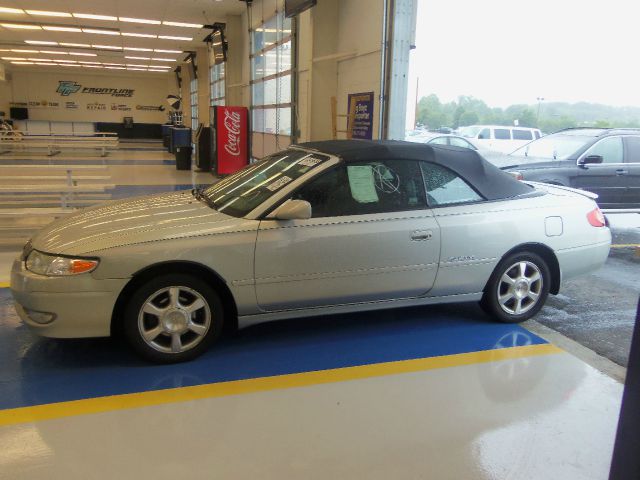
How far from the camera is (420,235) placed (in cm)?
385

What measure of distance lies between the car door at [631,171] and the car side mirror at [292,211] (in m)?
6.59

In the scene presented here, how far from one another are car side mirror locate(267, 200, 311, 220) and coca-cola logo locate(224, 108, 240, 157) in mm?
10885

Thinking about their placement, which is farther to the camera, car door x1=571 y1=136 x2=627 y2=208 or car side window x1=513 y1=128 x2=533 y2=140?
car side window x1=513 y1=128 x2=533 y2=140

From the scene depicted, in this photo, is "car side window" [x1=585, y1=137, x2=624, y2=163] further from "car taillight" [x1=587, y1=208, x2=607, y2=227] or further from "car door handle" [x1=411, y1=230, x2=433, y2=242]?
"car door handle" [x1=411, y1=230, x2=433, y2=242]

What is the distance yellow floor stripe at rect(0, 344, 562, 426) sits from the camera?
2.92 metres

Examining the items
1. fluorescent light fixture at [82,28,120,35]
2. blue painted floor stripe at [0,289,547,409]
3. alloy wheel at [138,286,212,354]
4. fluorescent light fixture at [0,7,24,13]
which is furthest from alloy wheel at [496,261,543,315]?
fluorescent light fixture at [82,28,120,35]

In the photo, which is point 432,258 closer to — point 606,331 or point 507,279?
point 507,279

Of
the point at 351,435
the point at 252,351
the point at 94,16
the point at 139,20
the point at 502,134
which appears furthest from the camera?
the point at 139,20

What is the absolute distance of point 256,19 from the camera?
14.4 m

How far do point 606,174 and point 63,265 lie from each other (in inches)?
302

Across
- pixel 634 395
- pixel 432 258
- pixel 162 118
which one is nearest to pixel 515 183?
pixel 432 258

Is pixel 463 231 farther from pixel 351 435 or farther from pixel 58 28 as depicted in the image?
pixel 58 28

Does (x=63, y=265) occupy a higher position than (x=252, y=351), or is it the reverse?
(x=63, y=265)

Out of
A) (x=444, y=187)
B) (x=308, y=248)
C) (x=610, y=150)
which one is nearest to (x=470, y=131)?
(x=610, y=150)
